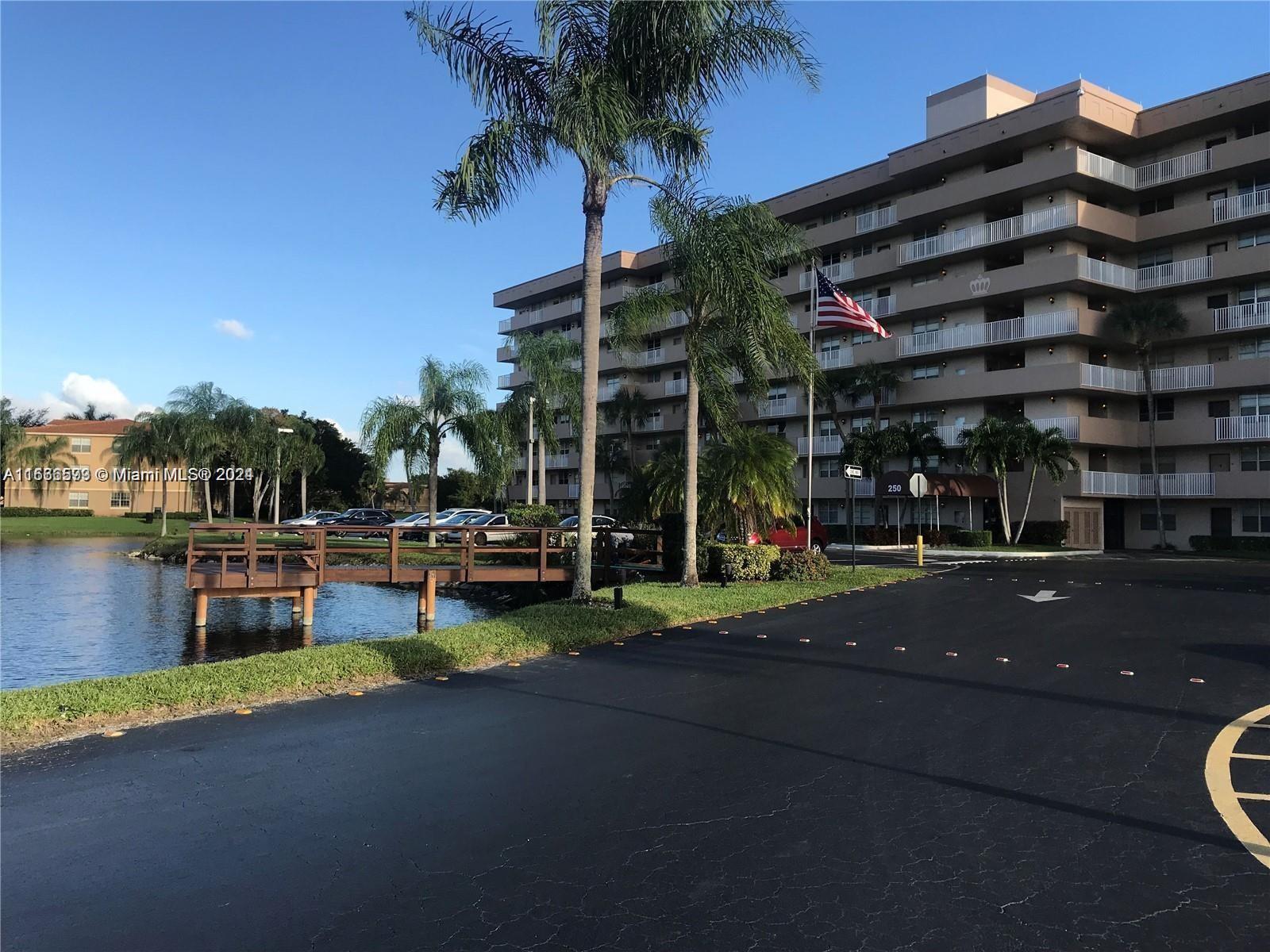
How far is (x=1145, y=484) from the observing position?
4506cm

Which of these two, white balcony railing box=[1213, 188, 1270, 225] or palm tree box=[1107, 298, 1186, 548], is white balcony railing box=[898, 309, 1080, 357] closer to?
palm tree box=[1107, 298, 1186, 548]

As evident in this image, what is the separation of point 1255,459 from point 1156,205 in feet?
45.9

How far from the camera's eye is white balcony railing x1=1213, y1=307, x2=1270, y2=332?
40.3 metres

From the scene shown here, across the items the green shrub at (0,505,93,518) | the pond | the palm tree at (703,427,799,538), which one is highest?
the palm tree at (703,427,799,538)

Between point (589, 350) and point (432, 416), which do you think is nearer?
point (589, 350)

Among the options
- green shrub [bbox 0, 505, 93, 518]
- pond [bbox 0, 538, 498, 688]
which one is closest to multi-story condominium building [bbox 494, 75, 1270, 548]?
pond [bbox 0, 538, 498, 688]

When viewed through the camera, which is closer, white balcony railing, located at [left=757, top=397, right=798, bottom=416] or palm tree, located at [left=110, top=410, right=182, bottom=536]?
white balcony railing, located at [left=757, top=397, right=798, bottom=416]

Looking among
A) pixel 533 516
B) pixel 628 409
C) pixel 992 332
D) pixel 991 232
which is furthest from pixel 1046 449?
pixel 628 409

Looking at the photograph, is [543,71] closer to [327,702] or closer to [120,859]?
[327,702]

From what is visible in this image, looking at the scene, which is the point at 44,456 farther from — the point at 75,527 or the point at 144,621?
the point at 144,621

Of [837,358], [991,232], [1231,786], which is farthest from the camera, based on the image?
[837,358]

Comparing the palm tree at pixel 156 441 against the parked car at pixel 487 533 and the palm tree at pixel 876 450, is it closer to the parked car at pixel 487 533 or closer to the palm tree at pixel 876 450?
the parked car at pixel 487 533

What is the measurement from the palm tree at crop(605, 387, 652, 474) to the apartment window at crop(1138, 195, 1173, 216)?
33.1 metres

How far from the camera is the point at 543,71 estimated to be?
16750 millimetres
